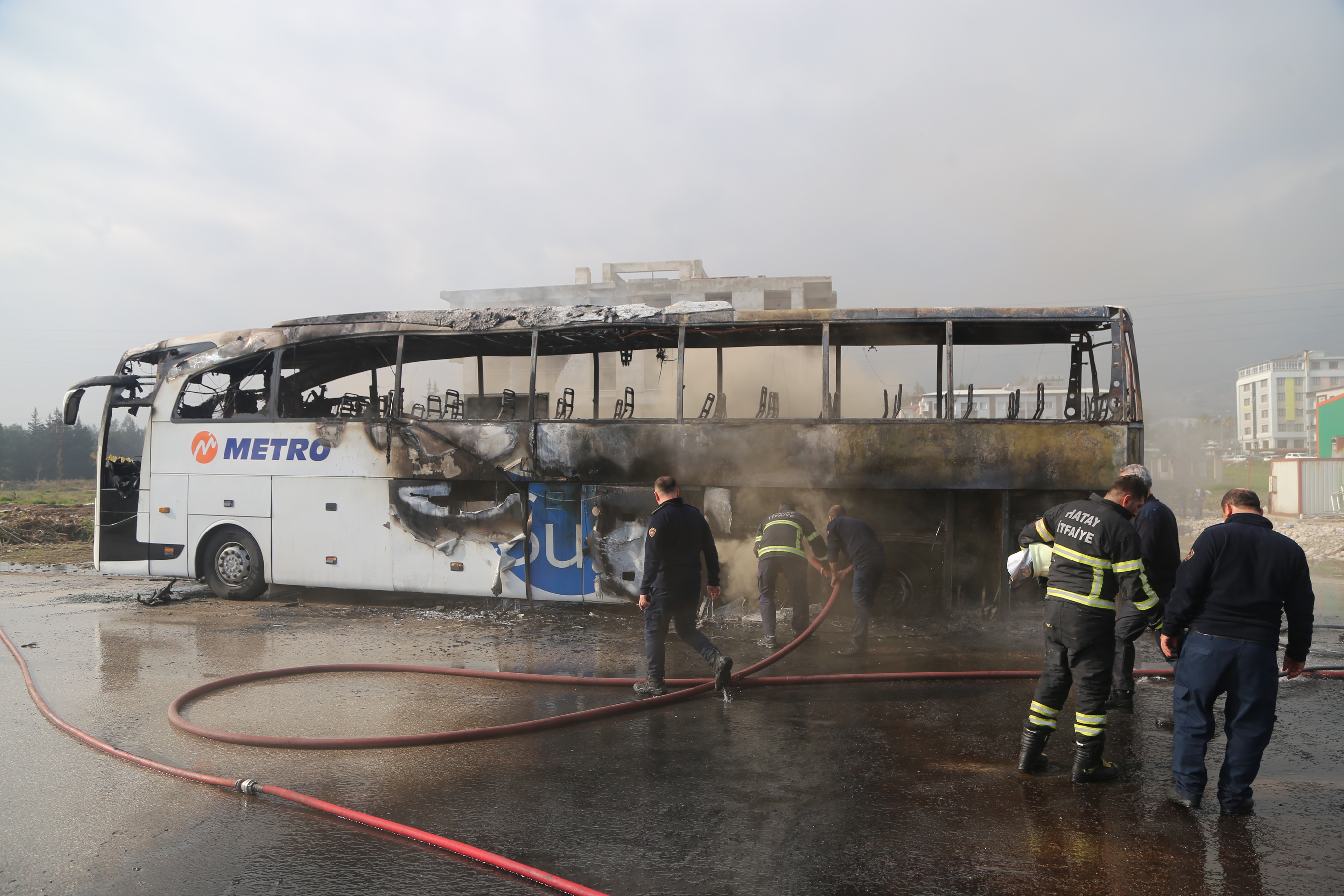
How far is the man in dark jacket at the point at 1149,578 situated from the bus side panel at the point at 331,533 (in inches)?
302

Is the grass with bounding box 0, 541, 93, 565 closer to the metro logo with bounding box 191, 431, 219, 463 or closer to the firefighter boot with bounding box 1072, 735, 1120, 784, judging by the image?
the metro logo with bounding box 191, 431, 219, 463

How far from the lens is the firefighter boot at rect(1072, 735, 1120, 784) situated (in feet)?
13.2

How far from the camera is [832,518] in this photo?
25.0 ft

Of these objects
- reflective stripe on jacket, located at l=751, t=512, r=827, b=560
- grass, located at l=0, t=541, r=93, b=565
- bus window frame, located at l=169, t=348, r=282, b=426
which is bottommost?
grass, located at l=0, t=541, r=93, b=565

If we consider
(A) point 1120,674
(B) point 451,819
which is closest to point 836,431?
(A) point 1120,674

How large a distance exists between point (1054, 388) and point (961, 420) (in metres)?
4.89

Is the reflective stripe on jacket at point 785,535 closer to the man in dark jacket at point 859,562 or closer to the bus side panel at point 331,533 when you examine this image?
the man in dark jacket at point 859,562

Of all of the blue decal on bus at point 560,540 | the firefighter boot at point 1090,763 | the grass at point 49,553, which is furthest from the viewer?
the grass at point 49,553

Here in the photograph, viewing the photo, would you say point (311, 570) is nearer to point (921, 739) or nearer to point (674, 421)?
point (674, 421)

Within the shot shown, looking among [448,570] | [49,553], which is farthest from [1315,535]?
[49,553]

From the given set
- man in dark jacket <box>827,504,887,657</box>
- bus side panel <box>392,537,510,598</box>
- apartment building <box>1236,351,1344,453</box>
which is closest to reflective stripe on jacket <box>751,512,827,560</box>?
man in dark jacket <box>827,504,887,657</box>

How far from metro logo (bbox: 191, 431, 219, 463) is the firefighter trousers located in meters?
9.77

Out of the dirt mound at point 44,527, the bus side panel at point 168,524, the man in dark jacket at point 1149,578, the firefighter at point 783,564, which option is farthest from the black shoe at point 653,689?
the dirt mound at point 44,527

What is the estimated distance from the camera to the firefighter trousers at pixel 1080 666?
4.02 m
